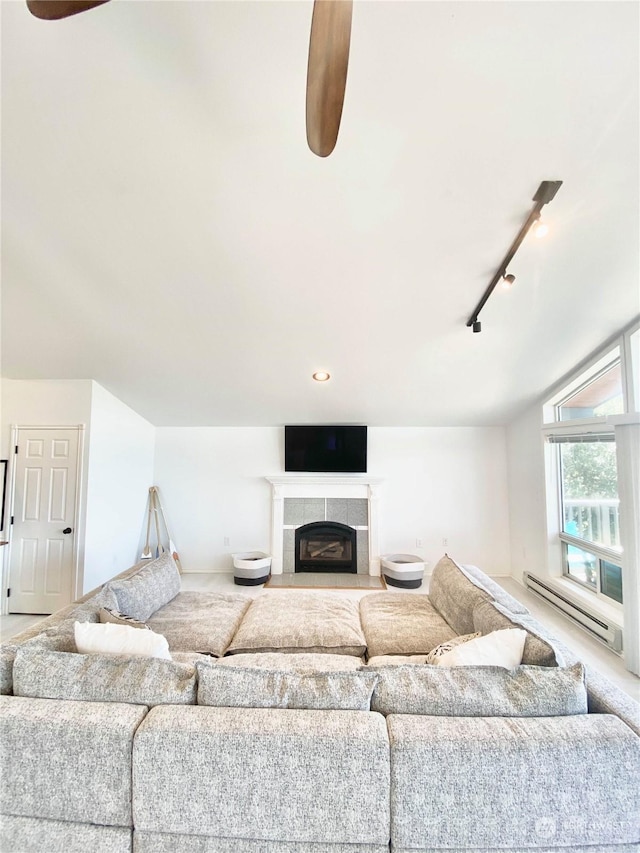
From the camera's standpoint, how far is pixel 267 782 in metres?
1.16

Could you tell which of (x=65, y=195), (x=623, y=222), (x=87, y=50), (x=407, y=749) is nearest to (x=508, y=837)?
(x=407, y=749)

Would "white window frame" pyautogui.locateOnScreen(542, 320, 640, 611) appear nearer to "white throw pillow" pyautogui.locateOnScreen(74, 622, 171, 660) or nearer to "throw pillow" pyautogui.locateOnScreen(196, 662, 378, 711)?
"throw pillow" pyautogui.locateOnScreen(196, 662, 378, 711)

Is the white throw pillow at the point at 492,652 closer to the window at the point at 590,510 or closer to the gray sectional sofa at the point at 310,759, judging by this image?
the gray sectional sofa at the point at 310,759

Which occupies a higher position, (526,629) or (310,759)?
(526,629)

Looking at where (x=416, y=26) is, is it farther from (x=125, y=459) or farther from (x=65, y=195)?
(x=125, y=459)

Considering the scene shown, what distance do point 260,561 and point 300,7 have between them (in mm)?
4942

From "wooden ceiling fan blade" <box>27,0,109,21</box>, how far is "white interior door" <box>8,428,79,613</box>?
3.99 m

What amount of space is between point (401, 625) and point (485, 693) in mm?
1292

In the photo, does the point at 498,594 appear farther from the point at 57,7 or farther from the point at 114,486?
the point at 114,486

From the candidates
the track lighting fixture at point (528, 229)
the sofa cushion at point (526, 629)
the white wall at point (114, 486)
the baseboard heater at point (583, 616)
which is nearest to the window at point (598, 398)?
the track lighting fixture at point (528, 229)

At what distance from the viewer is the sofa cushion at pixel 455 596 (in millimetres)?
2406

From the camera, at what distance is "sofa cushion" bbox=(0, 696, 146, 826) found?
3.98 feet

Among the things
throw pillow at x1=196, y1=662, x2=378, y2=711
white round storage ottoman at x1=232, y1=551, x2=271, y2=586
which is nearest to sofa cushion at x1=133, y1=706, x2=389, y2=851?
throw pillow at x1=196, y1=662, x2=378, y2=711

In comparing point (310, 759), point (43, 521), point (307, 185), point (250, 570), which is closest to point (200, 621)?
point (310, 759)
